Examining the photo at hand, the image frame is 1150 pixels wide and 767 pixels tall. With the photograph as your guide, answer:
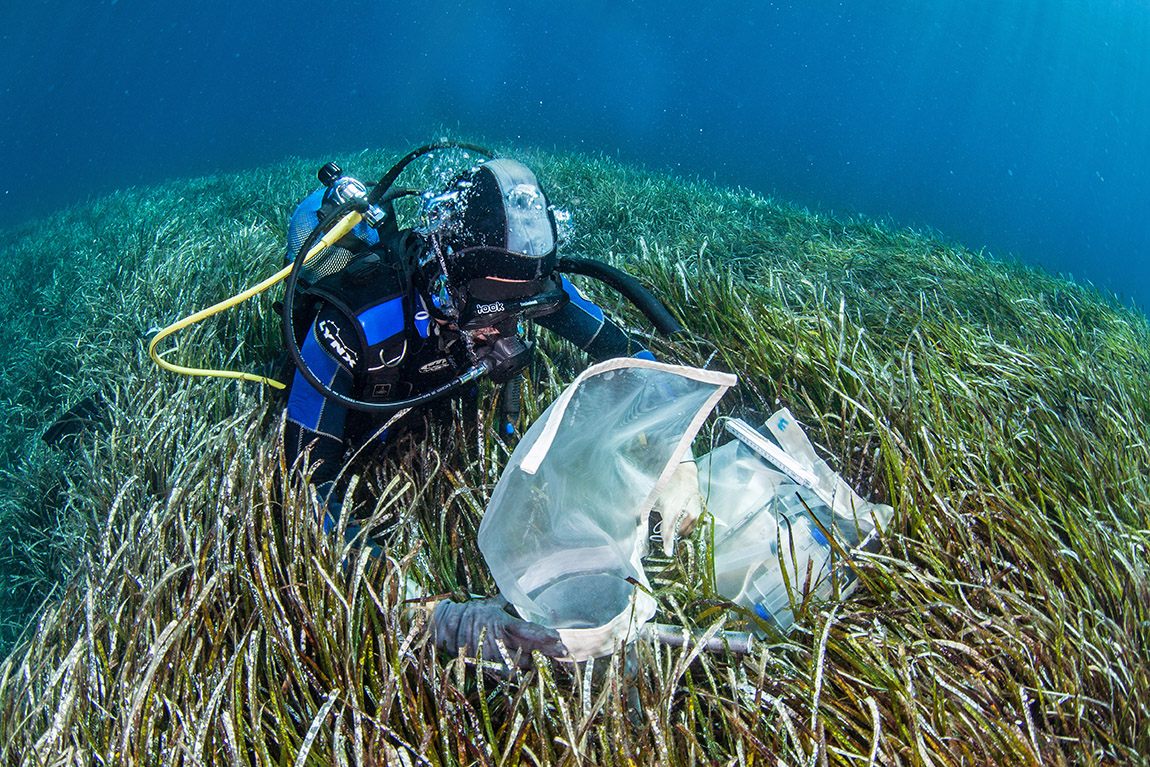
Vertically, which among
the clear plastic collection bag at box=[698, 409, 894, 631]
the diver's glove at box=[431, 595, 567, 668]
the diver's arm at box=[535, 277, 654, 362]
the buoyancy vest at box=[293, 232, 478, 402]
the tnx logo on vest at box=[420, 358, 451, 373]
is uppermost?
the diver's arm at box=[535, 277, 654, 362]

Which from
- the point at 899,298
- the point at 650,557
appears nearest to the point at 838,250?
the point at 899,298

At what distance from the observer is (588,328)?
2637mm

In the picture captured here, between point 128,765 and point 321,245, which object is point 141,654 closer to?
point 128,765

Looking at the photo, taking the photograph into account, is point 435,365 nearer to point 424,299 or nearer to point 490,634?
point 424,299

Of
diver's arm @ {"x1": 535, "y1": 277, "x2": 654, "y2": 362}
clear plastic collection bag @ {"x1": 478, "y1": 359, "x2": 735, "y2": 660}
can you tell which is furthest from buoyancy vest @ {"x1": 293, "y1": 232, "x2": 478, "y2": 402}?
clear plastic collection bag @ {"x1": 478, "y1": 359, "x2": 735, "y2": 660}

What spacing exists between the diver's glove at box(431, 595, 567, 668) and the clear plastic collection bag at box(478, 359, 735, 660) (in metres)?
0.05

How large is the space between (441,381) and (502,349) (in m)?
0.39

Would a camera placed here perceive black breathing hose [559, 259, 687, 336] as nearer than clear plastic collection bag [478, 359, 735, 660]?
No

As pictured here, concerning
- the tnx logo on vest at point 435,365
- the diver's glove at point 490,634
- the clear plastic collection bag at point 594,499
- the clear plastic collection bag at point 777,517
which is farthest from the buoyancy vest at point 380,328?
the clear plastic collection bag at point 777,517

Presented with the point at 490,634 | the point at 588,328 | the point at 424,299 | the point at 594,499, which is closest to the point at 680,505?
the point at 594,499

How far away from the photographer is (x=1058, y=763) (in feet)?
4.43

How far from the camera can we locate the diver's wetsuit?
1.99 m

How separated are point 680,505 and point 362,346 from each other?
53.2 inches

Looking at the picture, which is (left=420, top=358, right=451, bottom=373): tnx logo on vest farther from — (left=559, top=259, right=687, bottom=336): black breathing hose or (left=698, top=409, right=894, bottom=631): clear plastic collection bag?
(left=698, top=409, right=894, bottom=631): clear plastic collection bag
